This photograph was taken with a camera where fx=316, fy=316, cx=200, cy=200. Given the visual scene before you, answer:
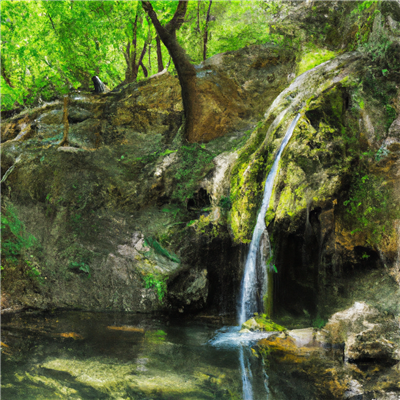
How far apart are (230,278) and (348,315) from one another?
2.79 metres

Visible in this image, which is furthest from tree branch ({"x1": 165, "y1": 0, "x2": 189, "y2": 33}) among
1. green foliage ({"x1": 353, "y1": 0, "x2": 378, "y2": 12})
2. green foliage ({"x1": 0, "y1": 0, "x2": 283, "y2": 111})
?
green foliage ({"x1": 353, "y1": 0, "x2": 378, "y2": 12})

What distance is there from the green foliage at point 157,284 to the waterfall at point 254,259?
1867mm

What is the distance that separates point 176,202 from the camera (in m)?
8.85

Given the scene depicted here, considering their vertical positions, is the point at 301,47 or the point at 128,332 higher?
the point at 301,47

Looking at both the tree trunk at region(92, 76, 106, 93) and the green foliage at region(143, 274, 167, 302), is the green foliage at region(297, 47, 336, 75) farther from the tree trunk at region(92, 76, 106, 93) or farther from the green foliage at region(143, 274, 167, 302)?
the green foliage at region(143, 274, 167, 302)

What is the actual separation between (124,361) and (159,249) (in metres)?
3.47

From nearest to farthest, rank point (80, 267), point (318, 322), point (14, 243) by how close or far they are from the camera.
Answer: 1. point (318, 322)
2. point (80, 267)
3. point (14, 243)

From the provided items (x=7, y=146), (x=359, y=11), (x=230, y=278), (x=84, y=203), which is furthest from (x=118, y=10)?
(x=230, y=278)

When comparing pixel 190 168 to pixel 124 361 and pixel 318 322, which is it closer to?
pixel 318 322

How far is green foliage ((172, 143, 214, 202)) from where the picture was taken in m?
8.84

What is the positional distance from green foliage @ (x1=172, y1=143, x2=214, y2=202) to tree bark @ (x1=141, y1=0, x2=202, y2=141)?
518 millimetres

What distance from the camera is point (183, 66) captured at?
366 inches

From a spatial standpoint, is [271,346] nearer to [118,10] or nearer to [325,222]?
[325,222]

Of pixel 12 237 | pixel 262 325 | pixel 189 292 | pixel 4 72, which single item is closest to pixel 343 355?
pixel 262 325
